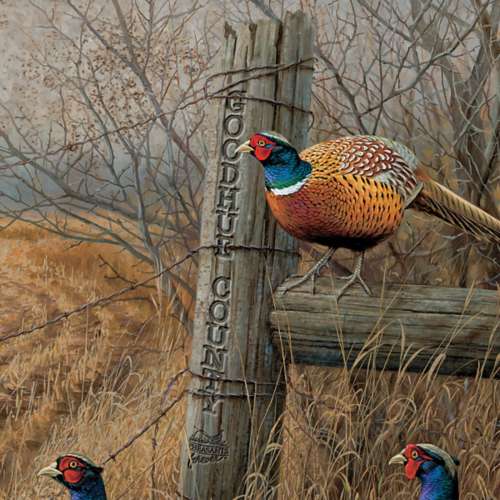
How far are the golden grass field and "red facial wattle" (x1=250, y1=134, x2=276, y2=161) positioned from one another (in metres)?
0.69

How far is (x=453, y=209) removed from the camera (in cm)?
276

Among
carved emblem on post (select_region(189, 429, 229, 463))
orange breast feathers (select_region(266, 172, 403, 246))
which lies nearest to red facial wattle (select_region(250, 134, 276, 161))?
orange breast feathers (select_region(266, 172, 403, 246))

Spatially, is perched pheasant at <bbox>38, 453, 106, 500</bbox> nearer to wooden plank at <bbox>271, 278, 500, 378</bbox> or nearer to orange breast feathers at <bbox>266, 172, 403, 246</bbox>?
wooden plank at <bbox>271, 278, 500, 378</bbox>

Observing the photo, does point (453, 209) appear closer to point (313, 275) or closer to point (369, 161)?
point (369, 161)

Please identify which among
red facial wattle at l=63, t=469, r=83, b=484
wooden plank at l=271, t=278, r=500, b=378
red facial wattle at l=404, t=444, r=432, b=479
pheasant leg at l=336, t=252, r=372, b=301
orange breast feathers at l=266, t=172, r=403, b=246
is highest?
orange breast feathers at l=266, t=172, r=403, b=246

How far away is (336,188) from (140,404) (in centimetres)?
201

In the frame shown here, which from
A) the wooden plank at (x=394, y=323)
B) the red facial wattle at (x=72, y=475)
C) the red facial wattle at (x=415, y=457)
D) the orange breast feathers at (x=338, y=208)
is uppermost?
the orange breast feathers at (x=338, y=208)

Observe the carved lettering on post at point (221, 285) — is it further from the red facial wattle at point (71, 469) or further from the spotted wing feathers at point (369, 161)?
the red facial wattle at point (71, 469)

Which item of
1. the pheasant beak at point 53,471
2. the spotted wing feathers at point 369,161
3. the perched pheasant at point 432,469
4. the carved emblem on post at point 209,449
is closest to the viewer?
the perched pheasant at point 432,469

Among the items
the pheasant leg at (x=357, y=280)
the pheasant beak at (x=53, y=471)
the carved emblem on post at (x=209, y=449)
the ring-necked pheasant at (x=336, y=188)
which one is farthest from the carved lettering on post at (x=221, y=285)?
the pheasant beak at (x=53, y=471)

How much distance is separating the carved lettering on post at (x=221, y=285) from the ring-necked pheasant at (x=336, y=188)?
17cm

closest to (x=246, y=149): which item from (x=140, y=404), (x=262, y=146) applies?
(x=262, y=146)

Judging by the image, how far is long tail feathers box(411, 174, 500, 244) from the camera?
2750 mm

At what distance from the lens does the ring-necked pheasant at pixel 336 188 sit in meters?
2.60
